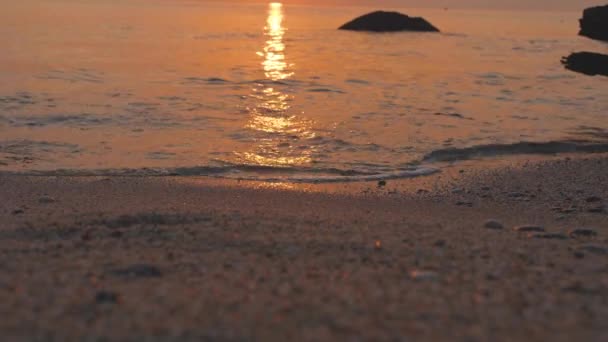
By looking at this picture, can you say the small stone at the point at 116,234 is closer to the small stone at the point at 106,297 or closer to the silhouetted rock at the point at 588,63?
the small stone at the point at 106,297

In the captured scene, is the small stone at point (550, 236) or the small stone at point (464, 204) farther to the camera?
the small stone at point (464, 204)

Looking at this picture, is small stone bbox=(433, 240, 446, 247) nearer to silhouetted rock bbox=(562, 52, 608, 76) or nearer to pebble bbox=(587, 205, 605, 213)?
pebble bbox=(587, 205, 605, 213)

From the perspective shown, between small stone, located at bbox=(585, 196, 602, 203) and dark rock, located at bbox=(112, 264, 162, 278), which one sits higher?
dark rock, located at bbox=(112, 264, 162, 278)

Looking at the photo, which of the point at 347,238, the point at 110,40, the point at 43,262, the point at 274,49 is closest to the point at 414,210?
the point at 347,238

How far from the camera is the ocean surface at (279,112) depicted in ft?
29.5

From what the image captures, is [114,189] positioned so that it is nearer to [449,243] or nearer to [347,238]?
[347,238]

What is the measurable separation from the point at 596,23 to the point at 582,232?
24.1ft

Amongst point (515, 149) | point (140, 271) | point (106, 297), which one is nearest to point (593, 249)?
point (140, 271)

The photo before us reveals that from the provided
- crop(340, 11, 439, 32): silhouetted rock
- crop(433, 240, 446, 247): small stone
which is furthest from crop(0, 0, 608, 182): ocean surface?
crop(340, 11, 439, 32): silhouetted rock

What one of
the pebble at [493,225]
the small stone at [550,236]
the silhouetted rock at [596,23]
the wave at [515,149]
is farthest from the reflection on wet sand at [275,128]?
the silhouetted rock at [596,23]

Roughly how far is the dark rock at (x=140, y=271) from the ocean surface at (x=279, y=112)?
4042mm

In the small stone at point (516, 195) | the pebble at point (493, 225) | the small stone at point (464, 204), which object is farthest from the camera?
the small stone at point (516, 195)

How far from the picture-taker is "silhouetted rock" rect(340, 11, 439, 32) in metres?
39.7

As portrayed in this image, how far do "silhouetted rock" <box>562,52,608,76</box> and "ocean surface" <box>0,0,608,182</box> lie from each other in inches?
33.7
